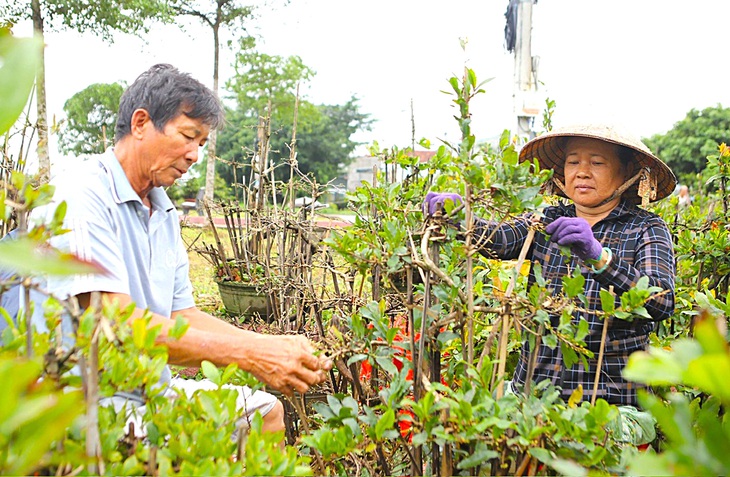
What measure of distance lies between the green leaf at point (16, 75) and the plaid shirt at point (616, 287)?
5.13ft

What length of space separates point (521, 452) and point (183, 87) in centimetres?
149

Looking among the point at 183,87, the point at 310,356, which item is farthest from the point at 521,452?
the point at 183,87

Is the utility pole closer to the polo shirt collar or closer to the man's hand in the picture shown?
the polo shirt collar

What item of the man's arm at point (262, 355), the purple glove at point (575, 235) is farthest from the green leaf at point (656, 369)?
the purple glove at point (575, 235)

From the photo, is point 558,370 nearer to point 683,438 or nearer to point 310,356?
point 310,356

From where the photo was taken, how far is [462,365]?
5.19 feet

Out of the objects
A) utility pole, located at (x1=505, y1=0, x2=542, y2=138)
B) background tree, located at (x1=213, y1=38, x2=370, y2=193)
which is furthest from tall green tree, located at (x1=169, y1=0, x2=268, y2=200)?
utility pole, located at (x1=505, y1=0, x2=542, y2=138)

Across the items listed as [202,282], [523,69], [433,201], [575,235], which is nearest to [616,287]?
[575,235]

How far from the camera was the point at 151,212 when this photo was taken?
215 cm

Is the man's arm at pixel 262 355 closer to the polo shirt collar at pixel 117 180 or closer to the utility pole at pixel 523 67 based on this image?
the polo shirt collar at pixel 117 180

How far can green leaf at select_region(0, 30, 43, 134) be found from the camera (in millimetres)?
478

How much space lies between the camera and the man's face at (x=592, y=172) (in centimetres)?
218

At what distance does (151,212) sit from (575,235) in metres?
1.37

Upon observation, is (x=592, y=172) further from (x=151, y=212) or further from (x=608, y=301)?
(x=151, y=212)
